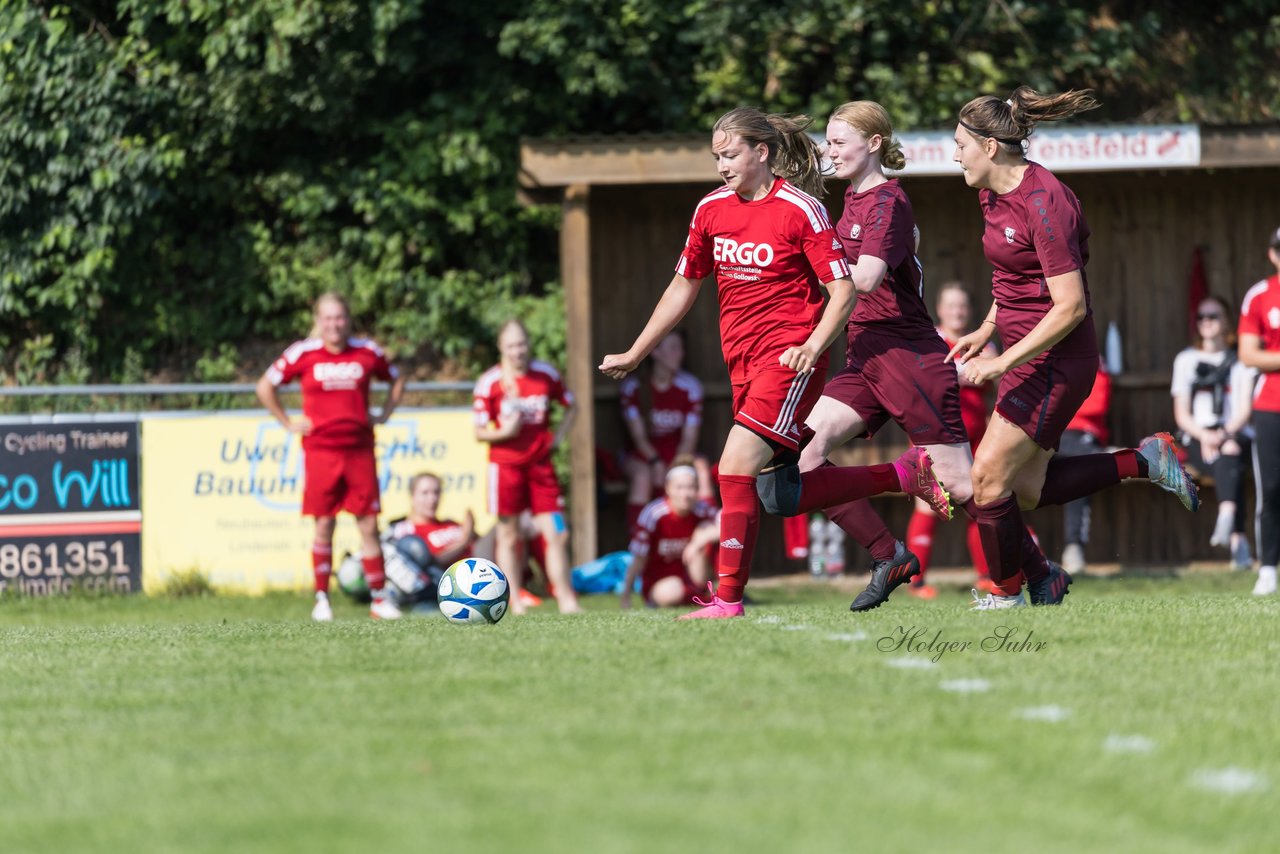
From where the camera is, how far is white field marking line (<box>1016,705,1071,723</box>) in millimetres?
4500

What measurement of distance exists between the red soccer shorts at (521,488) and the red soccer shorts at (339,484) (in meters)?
0.91

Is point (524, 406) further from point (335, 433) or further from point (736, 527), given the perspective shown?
point (736, 527)

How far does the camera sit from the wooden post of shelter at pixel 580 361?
13141mm

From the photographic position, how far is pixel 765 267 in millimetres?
7027

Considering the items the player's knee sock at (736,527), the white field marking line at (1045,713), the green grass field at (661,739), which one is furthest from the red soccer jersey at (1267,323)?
the white field marking line at (1045,713)

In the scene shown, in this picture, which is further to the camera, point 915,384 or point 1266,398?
point 1266,398

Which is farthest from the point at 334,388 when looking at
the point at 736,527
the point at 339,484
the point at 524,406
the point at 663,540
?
the point at 736,527

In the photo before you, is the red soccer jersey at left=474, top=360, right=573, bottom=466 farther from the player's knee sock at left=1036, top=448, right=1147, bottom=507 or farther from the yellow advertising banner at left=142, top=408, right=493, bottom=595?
the player's knee sock at left=1036, top=448, right=1147, bottom=507

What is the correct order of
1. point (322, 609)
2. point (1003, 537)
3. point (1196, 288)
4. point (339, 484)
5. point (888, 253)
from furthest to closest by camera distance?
point (1196, 288) < point (339, 484) < point (322, 609) < point (1003, 537) < point (888, 253)

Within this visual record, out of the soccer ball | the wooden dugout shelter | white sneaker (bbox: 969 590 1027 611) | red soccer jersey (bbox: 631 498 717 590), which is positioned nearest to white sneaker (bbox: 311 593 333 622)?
red soccer jersey (bbox: 631 498 717 590)

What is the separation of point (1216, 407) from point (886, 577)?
23.5ft

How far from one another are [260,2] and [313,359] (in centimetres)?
670

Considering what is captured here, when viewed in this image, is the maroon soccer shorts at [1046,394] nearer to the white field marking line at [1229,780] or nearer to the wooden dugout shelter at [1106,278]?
the white field marking line at [1229,780]

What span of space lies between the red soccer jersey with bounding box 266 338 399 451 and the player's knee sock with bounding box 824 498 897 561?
4.93 metres
